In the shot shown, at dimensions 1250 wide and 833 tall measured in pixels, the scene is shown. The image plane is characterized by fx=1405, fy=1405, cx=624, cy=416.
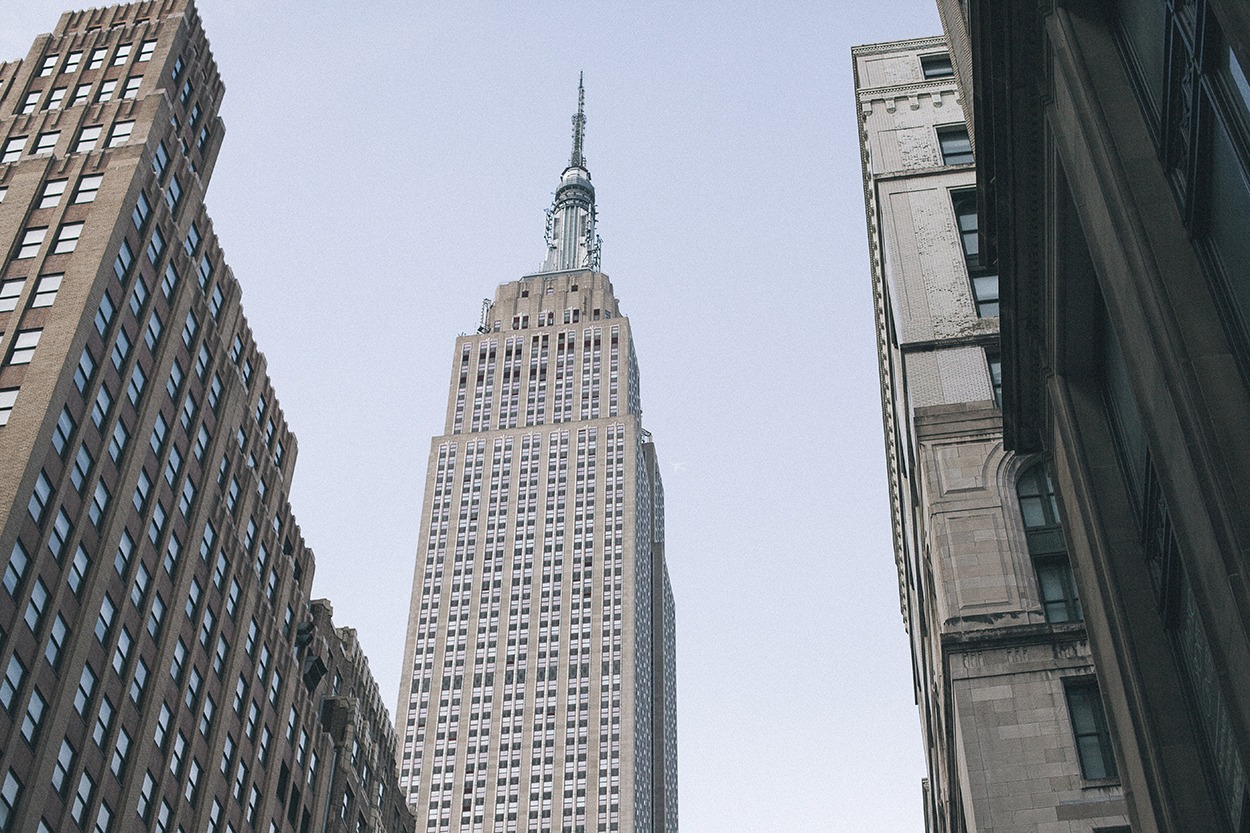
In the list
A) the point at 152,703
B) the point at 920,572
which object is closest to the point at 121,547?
the point at 152,703

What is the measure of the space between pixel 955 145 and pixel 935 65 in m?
7.70

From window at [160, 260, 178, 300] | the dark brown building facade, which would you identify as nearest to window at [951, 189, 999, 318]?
the dark brown building facade

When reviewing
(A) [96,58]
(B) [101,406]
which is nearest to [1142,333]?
(B) [101,406]

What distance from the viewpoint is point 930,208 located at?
54031 mm

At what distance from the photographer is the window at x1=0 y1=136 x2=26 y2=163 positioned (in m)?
66.5

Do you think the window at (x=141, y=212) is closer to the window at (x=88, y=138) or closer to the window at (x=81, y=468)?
the window at (x=88, y=138)

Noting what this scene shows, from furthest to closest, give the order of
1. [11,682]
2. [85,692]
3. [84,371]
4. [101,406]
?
[101,406]
[84,371]
[85,692]
[11,682]

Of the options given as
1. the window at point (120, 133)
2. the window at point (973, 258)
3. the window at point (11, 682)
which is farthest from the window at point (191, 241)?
the window at point (973, 258)

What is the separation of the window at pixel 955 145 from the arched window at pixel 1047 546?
18202 millimetres

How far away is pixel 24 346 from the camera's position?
5488cm

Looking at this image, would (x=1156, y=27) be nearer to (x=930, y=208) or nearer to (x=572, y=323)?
(x=930, y=208)

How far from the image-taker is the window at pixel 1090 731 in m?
35.5

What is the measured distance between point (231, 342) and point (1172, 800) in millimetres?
58339

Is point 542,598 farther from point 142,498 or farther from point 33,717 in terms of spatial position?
point 33,717
